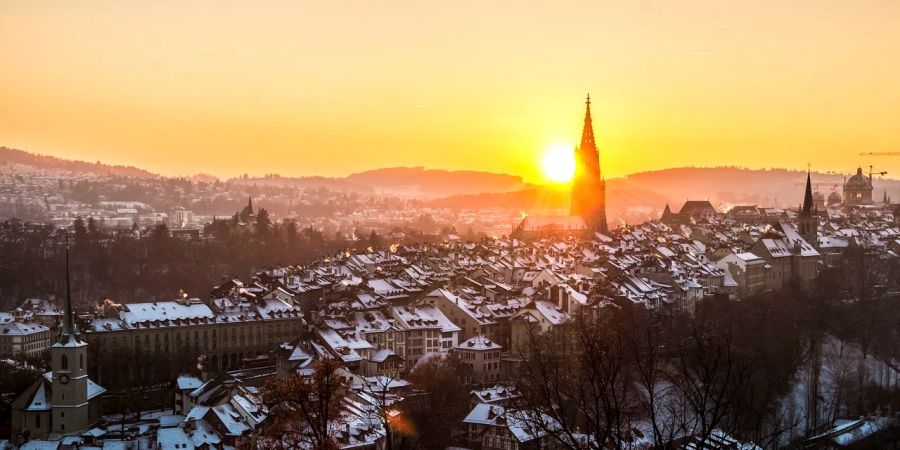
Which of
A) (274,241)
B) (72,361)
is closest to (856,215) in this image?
(274,241)

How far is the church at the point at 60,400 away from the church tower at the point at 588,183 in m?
60.0

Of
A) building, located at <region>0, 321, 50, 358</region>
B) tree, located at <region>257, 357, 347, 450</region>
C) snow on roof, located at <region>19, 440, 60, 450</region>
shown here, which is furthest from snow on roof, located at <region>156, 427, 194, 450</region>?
building, located at <region>0, 321, 50, 358</region>

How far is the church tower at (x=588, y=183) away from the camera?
3711 inches

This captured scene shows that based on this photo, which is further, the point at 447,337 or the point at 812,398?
the point at 447,337

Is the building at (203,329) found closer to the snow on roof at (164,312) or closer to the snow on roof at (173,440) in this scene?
the snow on roof at (164,312)

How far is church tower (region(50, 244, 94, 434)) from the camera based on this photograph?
36.8 m

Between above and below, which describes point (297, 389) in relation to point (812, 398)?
above

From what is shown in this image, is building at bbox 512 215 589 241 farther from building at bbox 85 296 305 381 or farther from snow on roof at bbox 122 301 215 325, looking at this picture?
snow on roof at bbox 122 301 215 325

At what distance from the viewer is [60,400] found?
121ft

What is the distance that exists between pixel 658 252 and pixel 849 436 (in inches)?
1189

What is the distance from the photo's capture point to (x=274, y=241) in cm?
9600

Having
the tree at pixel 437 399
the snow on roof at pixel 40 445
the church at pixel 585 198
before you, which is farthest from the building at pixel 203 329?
the church at pixel 585 198

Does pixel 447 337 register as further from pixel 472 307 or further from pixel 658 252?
pixel 658 252

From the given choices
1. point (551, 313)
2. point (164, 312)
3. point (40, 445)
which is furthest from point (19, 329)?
point (551, 313)
